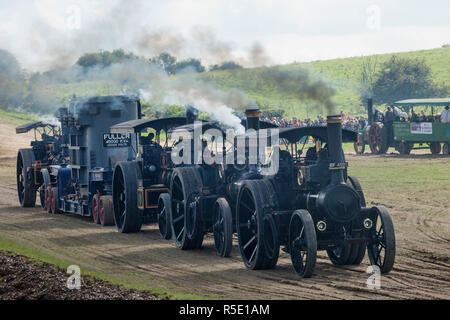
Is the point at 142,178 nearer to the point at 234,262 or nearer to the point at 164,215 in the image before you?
the point at 164,215

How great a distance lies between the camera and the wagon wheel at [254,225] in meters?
12.1

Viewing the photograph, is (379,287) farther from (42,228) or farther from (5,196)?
(5,196)

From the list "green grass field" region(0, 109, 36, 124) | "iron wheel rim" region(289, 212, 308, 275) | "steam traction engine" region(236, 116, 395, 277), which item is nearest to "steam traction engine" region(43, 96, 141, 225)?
"steam traction engine" region(236, 116, 395, 277)

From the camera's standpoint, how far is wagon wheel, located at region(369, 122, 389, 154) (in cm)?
3459

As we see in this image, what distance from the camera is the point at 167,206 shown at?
1554 centimetres

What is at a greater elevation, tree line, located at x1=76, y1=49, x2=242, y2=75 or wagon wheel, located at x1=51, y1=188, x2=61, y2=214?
tree line, located at x1=76, y1=49, x2=242, y2=75

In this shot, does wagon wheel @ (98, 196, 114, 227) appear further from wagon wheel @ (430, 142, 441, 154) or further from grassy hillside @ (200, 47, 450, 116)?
grassy hillside @ (200, 47, 450, 116)

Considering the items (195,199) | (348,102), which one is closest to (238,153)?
(195,199)

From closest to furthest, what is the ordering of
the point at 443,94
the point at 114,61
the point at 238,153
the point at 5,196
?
1. the point at 238,153
2. the point at 114,61
3. the point at 5,196
4. the point at 443,94

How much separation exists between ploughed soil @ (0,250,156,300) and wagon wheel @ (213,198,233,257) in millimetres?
2605

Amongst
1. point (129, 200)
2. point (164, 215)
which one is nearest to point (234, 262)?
point (164, 215)

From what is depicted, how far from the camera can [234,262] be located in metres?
13.2

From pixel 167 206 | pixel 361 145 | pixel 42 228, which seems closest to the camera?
pixel 167 206

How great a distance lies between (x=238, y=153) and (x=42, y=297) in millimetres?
4777
